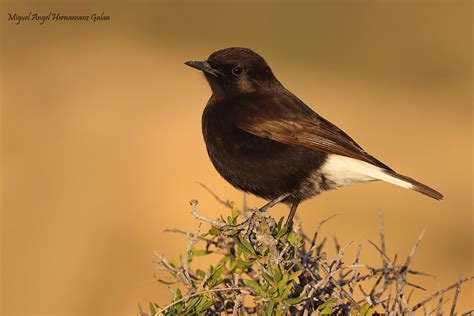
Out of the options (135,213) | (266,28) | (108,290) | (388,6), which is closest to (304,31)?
(266,28)

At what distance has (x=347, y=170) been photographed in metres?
5.46

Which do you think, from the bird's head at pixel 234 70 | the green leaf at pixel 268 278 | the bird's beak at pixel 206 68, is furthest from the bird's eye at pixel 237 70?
the green leaf at pixel 268 278

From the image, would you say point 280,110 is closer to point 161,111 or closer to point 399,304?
point 399,304

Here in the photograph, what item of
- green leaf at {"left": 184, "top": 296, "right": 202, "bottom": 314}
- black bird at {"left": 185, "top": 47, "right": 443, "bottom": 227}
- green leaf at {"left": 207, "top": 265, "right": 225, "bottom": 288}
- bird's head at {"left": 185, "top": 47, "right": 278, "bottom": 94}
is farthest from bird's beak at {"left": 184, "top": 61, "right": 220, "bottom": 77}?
green leaf at {"left": 184, "top": 296, "right": 202, "bottom": 314}

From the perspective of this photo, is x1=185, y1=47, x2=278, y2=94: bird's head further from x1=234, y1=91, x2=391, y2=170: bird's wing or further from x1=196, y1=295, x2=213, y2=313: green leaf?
x1=196, y1=295, x2=213, y2=313: green leaf

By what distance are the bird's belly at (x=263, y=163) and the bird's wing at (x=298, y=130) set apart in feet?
0.20

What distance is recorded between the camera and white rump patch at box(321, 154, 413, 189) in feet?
17.7

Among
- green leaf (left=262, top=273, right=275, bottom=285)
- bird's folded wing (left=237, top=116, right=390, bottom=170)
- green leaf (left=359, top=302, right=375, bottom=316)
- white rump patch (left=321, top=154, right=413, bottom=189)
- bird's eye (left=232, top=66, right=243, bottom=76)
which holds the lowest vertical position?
green leaf (left=359, top=302, right=375, bottom=316)

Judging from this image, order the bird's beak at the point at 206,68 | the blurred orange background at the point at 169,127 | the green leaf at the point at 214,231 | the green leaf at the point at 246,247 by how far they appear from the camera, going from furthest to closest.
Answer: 1. the blurred orange background at the point at 169,127
2. the bird's beak at the point at 206,68
3. the green leaf at the point at 214,231
4. the green leaf at the point at 246,247

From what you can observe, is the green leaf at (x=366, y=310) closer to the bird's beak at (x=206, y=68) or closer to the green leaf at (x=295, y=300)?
the green leaf at (x=295, y=300)

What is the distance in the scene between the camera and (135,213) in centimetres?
1044

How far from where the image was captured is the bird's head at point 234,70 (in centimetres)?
607

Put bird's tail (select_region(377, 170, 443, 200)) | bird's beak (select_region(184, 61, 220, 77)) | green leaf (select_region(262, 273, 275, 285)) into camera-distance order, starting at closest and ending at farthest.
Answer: green leaf (select_region(262, 273, 275, 285))
bird's tail (select_region(377, 170, 443, 200))
bird's beak (select_region(184, 61, 220, 77))

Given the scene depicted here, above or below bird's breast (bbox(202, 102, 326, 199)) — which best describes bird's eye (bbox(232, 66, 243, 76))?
above
